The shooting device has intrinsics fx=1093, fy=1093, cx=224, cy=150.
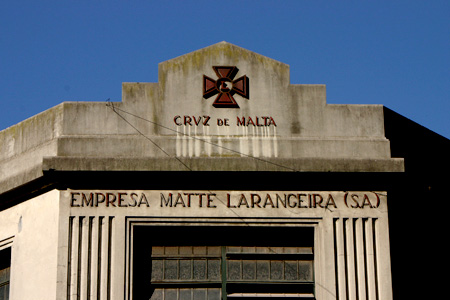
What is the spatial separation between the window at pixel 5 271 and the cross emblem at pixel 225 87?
5828 mm

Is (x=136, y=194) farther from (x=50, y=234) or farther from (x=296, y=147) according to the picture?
(x=296, y=147)

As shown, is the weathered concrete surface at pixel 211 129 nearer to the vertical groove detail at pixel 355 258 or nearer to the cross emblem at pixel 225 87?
the cross emblem at pixel 225 87

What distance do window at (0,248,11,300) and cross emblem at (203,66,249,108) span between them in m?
5.83

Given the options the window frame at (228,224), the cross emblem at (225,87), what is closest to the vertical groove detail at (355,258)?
the window frame at (228,224)

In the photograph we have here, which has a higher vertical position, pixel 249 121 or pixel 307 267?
pixel 249 121

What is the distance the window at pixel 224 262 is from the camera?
23.2 metres

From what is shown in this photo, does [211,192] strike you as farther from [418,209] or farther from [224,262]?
[418,209]

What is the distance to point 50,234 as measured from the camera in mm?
23109

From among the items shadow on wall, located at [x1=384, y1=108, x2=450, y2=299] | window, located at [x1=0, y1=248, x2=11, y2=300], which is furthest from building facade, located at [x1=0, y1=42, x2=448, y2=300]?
window, located at [x1=0, y1=248, x2=11, y2=300]

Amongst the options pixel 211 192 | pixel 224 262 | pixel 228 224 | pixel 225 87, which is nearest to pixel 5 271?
pixel 224 262

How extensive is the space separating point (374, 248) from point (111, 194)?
568 cm

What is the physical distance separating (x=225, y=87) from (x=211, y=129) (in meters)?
1.01

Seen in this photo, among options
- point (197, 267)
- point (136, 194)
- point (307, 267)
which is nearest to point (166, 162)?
point (136, 194)

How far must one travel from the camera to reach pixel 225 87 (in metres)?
24.1
